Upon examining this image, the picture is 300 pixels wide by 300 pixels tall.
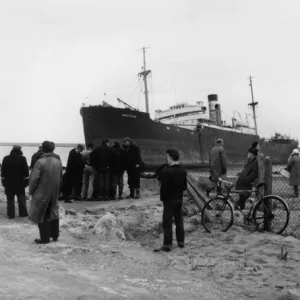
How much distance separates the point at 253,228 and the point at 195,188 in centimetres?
151

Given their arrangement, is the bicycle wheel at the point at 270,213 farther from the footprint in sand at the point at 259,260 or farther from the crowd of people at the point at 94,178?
the footprint in sand at the point at 259,260

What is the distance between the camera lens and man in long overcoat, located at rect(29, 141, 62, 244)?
4641 mm

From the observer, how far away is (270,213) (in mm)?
5555

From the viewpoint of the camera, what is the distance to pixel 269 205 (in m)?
5.59

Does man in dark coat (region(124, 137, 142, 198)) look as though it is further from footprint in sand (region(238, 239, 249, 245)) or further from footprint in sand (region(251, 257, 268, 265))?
footprint in sand (region(251, 257, 268, 265))

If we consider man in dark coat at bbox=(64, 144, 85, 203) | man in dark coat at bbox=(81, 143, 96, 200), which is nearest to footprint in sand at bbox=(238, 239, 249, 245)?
man in dark coat at bbox=(64, 144, 85, 203)

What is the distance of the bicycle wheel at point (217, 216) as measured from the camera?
18.9 feet

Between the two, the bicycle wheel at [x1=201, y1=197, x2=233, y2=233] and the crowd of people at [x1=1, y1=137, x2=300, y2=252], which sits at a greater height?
the crowd of people at [x1=1, y1=137, x2=300, y2=252]

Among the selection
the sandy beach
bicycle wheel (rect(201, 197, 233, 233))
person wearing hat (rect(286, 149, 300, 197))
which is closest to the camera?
the sandy beach

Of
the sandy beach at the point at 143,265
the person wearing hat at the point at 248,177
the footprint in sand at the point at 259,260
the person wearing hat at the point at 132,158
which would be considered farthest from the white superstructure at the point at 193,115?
the footprint in sand at the point at 259,260

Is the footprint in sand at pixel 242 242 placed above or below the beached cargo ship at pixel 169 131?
below

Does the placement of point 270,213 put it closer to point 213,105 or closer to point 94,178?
point 94,178

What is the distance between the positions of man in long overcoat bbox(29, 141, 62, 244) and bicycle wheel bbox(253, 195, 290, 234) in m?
3.10

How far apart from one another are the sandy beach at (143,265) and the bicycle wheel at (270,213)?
0.25 metres
